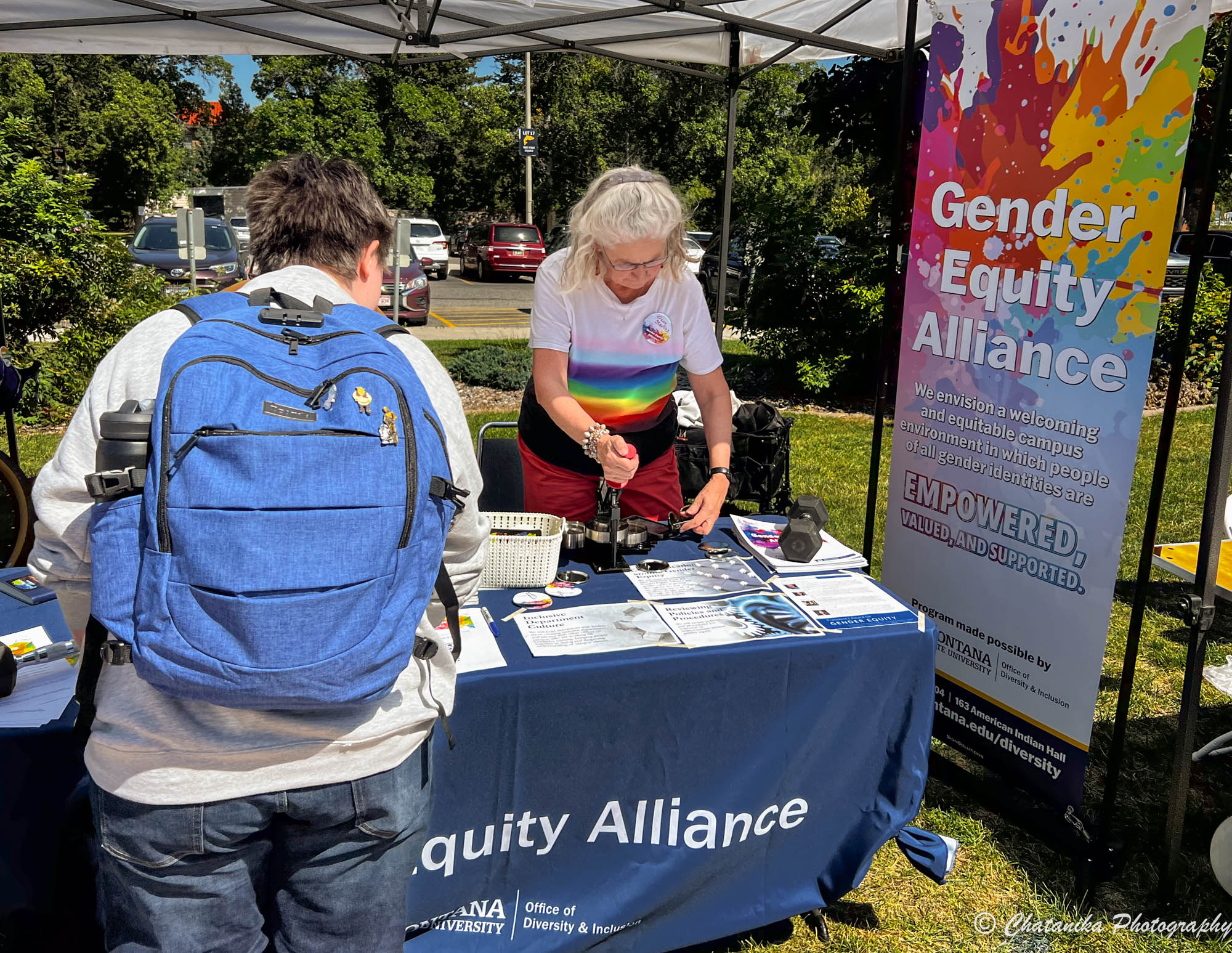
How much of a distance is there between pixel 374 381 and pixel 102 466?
0.32 metres

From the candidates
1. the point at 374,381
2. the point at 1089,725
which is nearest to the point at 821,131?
the point at 1089,725

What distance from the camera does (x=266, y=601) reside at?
102 cm

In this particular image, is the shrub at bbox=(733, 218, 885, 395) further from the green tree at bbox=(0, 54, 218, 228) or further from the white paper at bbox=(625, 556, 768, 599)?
the green tree at bbox=(0, 54, 218, 228)

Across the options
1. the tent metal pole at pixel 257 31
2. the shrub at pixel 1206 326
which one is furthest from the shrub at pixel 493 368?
the shrub at pixel 1206 326

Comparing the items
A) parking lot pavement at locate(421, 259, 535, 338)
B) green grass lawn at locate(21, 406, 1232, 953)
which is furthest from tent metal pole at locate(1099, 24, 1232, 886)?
parking lot pavement at locate(421, 259, 535, 338)

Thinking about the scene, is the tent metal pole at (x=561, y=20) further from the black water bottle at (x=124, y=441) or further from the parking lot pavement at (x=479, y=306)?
the parking lot pavement at (x=479, y=306)

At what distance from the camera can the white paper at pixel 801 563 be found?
2293mm

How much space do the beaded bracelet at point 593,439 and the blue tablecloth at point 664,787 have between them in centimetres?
36

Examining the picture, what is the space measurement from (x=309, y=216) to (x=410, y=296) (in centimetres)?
1125

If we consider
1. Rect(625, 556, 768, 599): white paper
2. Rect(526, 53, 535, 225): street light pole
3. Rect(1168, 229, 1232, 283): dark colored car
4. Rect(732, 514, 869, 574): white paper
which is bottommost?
Rect(625, 556, 768, 599): white paper

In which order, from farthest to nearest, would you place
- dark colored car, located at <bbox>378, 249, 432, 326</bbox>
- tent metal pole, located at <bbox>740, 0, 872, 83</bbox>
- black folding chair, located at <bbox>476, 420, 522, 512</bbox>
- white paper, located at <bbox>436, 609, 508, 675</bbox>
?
dark colored car, located at <bbox>378, 249, 432, 326</bbox> → tent metal pole, located at <bbox>740, 0, 872, 83</bbox> → black folding chair, located at <bbox>476, 420, 522, 512</bbox> → white paper, located at <bbox>436, 609, 508, 675</bbox>

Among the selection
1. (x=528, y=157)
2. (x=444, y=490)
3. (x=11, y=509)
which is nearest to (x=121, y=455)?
(x=444, y=490)

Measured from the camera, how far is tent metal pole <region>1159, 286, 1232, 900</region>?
2.05 m

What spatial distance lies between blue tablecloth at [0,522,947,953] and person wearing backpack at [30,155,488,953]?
42cm
